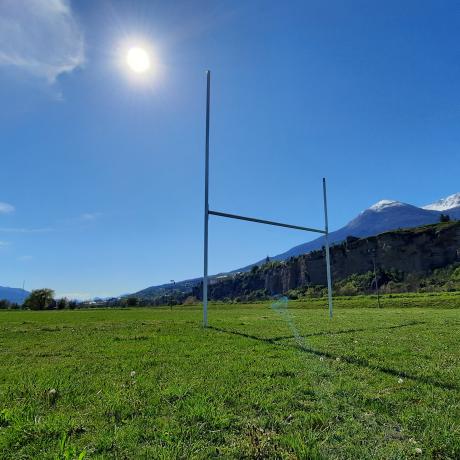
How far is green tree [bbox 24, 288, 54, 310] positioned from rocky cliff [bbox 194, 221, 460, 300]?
266ft

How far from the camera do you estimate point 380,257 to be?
387 feet

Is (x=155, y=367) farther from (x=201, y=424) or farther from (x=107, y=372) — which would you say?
(x=201, y=424)

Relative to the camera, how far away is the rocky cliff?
106812mm

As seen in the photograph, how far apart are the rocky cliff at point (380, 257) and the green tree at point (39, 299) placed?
81202 millimetres

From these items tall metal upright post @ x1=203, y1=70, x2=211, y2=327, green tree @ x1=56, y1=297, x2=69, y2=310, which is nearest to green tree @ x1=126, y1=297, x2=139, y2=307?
green tree @ x1=56, y1=297, x2=69, y2=310

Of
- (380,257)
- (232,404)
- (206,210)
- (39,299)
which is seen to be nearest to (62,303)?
(39,299)

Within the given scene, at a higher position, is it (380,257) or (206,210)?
(380,257)

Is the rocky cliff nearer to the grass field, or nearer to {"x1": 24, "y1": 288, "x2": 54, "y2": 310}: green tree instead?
{"x1": 24, "y1": 288, "x2": 54, "y2": 310}: green tree

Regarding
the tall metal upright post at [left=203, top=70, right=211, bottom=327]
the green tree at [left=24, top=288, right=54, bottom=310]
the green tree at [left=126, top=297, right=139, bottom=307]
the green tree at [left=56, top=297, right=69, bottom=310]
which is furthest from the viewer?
the green tree at [left=126, top=297, right=139, bottom=307]

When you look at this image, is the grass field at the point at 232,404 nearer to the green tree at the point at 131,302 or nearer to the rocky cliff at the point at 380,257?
the green tree at the point at 131,302

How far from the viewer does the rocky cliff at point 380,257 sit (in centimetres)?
10681

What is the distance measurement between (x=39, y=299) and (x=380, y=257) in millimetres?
97099

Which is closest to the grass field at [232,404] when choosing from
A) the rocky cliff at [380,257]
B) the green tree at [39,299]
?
the green tree at [39,299]

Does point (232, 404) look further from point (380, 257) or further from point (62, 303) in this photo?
point (380, 257)
